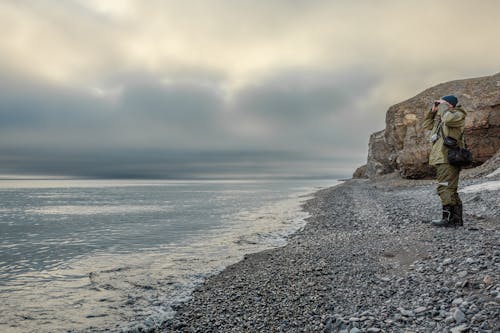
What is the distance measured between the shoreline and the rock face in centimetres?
2557

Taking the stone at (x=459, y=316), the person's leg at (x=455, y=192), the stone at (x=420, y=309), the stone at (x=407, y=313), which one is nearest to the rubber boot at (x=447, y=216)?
the person's leg at (x=455, y=192)

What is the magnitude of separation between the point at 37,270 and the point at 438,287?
1434 centimetres

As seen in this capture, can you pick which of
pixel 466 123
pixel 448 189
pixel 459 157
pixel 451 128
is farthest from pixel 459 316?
pixel 466 123

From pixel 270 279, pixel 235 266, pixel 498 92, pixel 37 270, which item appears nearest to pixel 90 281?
pixel 37 270

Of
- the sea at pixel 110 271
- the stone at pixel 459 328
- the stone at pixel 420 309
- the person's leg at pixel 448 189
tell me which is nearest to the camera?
the stone at pixel 459 328

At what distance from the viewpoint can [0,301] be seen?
9.56 meters

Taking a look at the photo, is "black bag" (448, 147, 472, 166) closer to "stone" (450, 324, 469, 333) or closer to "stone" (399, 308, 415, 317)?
"stone" (399, 308, 415, 317)

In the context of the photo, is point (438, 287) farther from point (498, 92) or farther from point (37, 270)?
point (498, 92)

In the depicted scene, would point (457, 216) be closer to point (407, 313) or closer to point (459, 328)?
point (407, 313)

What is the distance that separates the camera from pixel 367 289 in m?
6.95

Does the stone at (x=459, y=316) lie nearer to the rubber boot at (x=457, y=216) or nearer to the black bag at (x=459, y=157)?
the black bag at (x=459, y=157)

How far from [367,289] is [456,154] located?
230 inches

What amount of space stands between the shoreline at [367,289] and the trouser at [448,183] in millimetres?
970

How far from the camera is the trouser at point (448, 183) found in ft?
33.8
